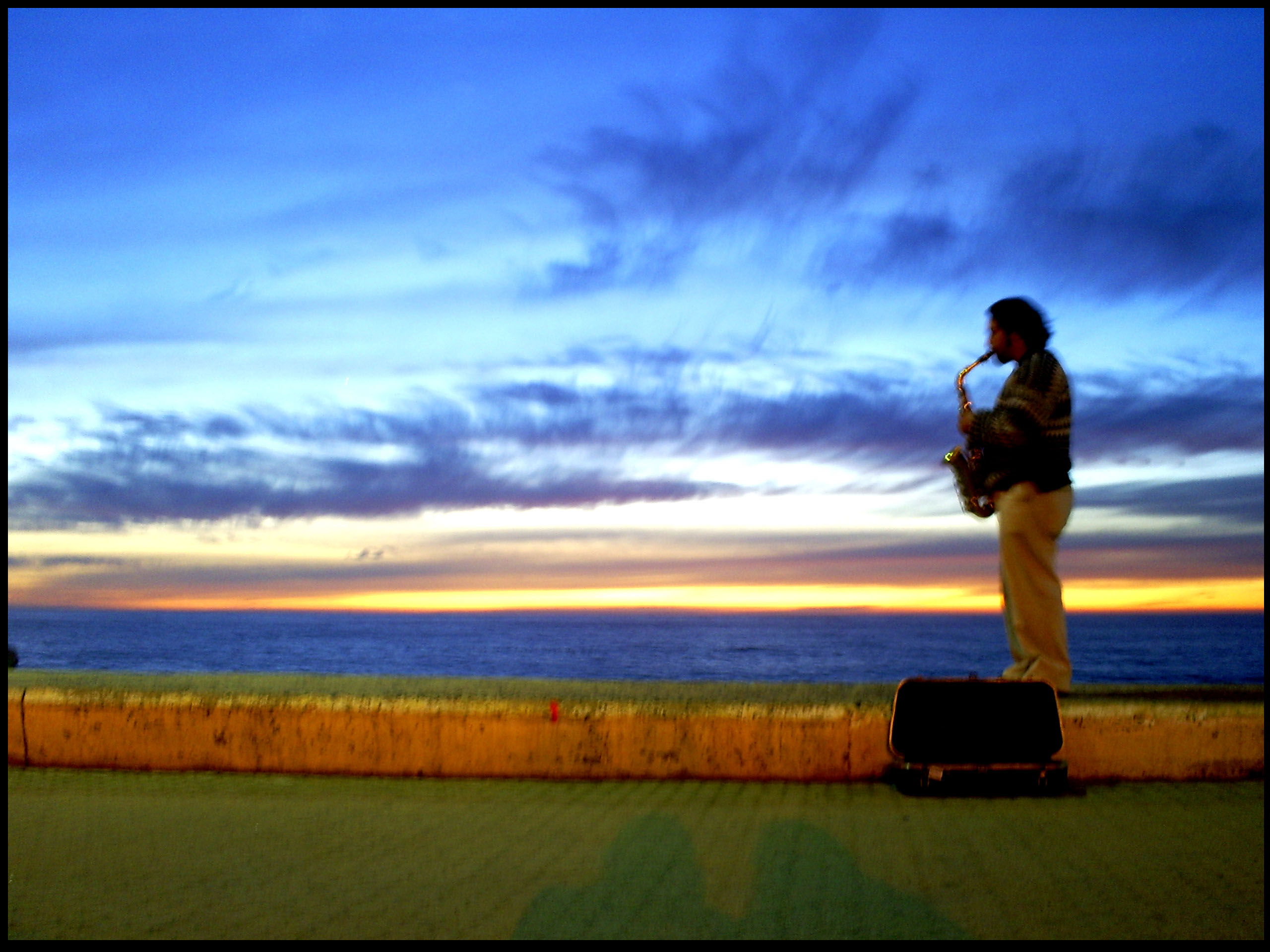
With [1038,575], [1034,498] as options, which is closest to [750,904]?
[1038,575]

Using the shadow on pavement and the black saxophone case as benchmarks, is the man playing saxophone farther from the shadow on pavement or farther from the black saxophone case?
the shadow on pavement

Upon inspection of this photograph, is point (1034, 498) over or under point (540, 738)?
over

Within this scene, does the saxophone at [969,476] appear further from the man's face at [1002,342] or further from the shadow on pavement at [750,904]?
the shadow on pavement at [750,904]

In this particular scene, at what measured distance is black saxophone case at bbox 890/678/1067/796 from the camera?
13.9 feet

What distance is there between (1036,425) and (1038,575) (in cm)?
72

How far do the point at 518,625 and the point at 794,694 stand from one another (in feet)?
429

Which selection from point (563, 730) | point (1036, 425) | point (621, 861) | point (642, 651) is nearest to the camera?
point (621, 861)

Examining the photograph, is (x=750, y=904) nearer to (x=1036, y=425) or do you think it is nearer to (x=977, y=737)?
(x=977, y=737)

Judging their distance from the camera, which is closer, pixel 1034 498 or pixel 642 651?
pixel 1034 498

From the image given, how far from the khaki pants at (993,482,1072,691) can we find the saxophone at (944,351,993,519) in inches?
11.2

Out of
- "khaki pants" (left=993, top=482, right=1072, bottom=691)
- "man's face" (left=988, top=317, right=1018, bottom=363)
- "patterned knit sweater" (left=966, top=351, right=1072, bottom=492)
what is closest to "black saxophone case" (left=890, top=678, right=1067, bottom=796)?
"khaki pants" (left=993, top=482, right=1072, bottom=691)

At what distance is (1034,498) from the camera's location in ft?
15.2

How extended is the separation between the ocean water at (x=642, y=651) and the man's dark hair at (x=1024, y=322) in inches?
274

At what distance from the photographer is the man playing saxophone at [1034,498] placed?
4.56 m
